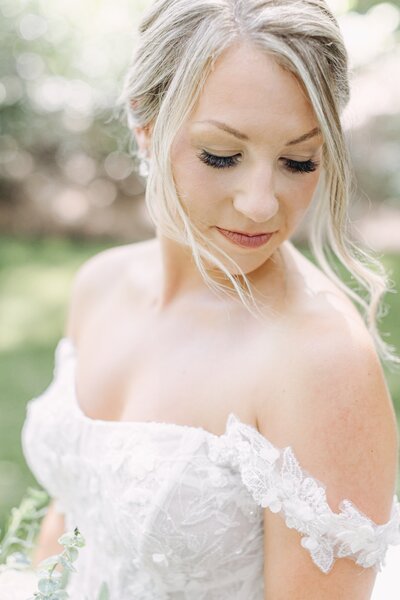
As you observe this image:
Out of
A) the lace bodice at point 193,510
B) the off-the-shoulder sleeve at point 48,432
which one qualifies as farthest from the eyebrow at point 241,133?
the off-the-shoulder sleeve at point 48,432

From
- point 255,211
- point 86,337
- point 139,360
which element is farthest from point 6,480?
point 255,211

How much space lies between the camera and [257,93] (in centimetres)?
186

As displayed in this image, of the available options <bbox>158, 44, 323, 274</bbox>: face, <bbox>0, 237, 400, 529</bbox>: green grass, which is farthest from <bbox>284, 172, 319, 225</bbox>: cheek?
<bbox>0, 237, 400, 529</bbox>: green grass

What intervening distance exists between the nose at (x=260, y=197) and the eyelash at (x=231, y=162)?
63mm

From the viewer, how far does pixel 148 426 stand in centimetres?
217

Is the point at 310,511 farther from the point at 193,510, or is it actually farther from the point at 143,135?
the point at 143,135

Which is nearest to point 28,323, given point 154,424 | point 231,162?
point 154,424

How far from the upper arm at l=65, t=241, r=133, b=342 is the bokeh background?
391cm

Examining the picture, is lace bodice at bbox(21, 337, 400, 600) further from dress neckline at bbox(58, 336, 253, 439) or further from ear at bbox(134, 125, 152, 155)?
ear at bbox(134, 125, 152, 155)

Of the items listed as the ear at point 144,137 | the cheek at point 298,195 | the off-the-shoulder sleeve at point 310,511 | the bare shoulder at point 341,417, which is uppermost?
the cheek at point 298,195

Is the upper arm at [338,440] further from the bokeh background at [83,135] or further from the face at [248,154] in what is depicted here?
the bokeh background at [83,135]

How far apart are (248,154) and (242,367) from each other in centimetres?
50

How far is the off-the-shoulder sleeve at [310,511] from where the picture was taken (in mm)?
1907

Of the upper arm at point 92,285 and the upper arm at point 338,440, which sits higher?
the upper arm at point 338,440
